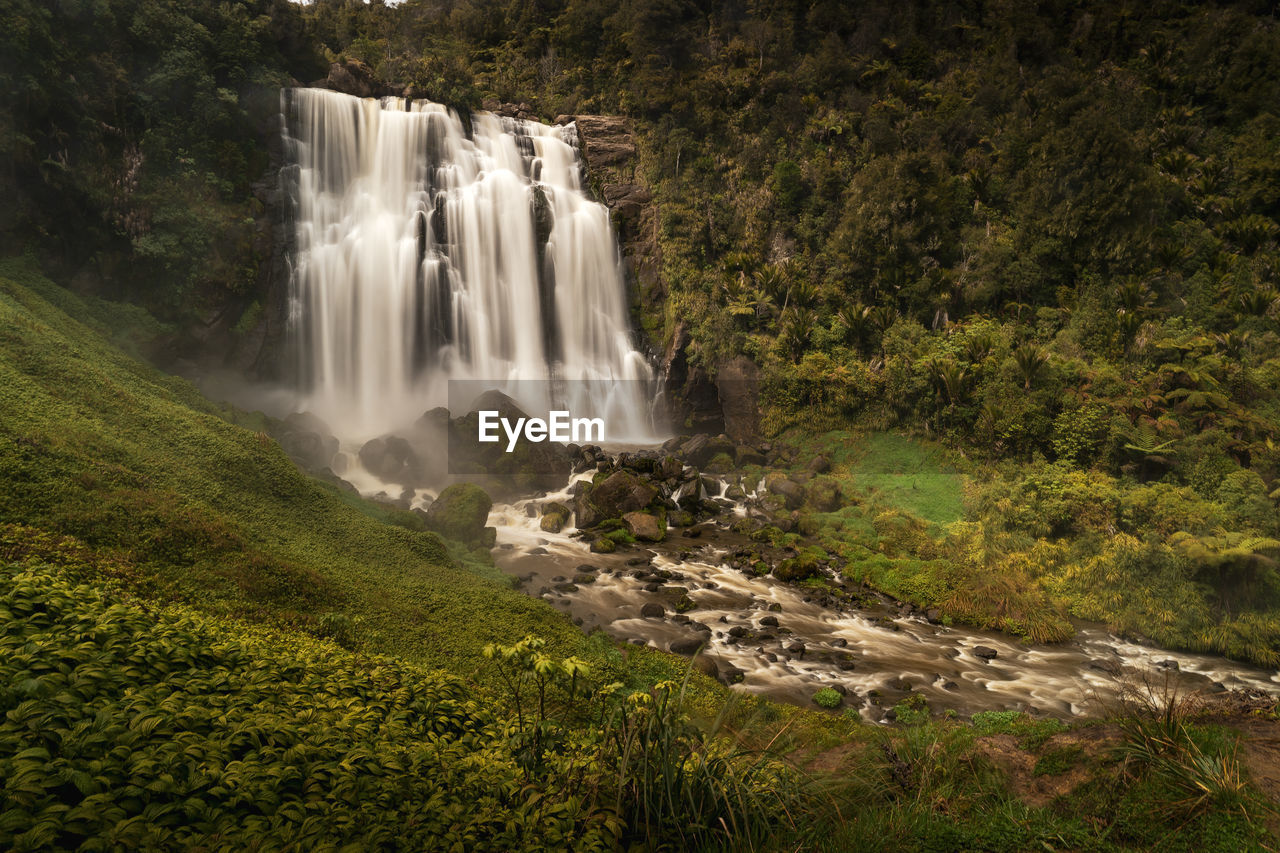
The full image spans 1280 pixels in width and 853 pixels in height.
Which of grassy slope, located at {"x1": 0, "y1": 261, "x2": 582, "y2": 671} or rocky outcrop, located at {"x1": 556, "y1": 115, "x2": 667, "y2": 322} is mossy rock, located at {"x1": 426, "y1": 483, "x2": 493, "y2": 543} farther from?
rocky outcrop, located at {"x1": 556, "y1": 115, "x2": 667, "y2": 322}

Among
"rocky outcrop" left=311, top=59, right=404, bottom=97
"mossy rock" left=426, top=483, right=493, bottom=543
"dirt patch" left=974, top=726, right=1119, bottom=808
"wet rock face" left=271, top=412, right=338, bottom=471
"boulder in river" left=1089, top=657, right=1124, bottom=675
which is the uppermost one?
"rocky outcrop" left=311, top=59, right=404, bottom=97

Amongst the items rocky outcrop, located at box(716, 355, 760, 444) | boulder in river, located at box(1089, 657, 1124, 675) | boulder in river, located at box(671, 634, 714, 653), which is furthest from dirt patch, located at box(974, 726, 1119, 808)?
rocky outcrop, located at box(716, 355, 760, 444)

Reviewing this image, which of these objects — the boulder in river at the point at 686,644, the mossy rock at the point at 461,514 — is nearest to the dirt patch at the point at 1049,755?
the boulder in river at the point at 686,644

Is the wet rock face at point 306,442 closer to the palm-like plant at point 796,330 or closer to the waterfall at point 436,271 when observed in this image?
the waterfall at point 436,271

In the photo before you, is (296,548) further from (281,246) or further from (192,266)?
(281,246)

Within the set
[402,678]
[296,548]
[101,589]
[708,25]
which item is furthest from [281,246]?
[708,25]

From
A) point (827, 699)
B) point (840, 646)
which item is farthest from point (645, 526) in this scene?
point (827, 699)

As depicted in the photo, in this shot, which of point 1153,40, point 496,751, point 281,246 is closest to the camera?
point 496,751
